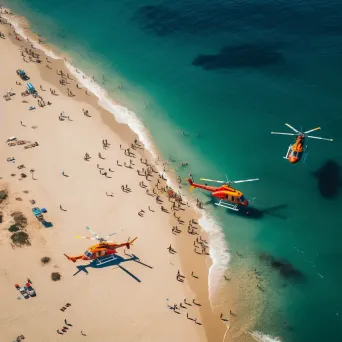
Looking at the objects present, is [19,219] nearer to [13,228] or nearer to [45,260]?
[13,228]

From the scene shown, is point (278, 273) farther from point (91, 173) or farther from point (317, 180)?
point (91, 173)

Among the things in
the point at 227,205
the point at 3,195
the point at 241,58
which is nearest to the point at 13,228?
the point at 3,195

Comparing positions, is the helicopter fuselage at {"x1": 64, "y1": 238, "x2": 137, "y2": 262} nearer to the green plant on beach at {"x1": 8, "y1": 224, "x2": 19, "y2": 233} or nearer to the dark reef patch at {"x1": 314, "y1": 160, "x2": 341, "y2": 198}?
the green plant on beach at {"x1": 8, "y1": 224, "x2": 19, "y2": 233}

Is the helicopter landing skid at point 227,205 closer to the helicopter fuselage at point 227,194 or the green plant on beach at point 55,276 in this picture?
the helicopter fuselage at point 227,194

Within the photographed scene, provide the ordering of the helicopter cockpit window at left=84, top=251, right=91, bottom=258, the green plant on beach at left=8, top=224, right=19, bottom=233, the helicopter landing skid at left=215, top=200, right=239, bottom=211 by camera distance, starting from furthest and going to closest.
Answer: the helicopter landing skid at left=215, top=200, right=239, bottom=211
the green plant on beach at left=8, top=224, right=19, bottom=233
the helicopter cockpit window at left=84, top=251, right=91, bottom=258

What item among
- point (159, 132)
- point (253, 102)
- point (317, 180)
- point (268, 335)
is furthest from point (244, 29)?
point (268, 335)

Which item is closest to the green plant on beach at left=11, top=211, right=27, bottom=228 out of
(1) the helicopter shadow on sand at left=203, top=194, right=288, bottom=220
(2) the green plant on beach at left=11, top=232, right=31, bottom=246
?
(2) the green plant on beach at left=11, top=232, right=31, bottom=246

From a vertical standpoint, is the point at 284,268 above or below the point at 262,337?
above
